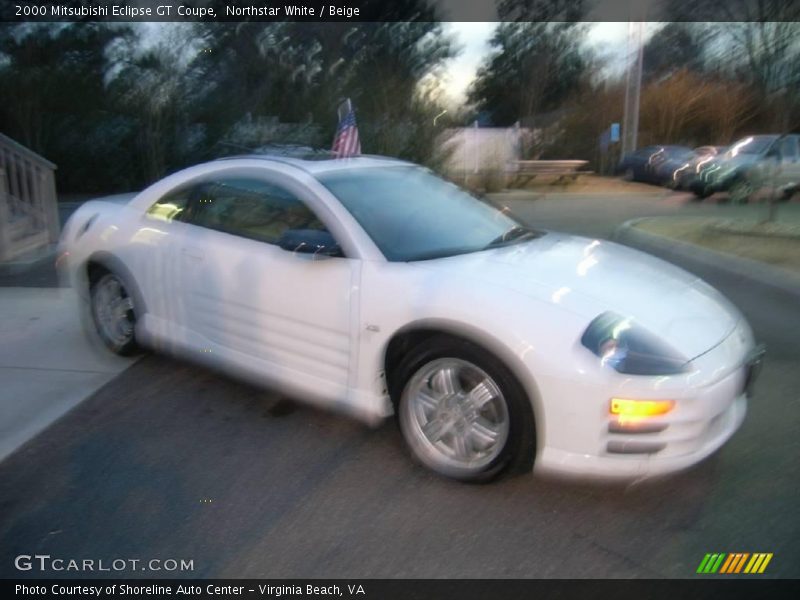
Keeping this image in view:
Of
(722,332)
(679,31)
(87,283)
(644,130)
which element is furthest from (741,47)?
(644,130)

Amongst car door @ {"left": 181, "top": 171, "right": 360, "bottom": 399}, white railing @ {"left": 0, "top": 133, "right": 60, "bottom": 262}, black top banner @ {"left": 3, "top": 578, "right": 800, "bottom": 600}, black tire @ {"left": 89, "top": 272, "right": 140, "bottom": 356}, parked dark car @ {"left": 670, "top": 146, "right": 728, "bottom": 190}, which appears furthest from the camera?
parked dark car @ {"left": 670, "top": 146, "right": 728, "bottom": 190}

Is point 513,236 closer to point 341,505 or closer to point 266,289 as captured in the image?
point 266,289

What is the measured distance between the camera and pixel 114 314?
550cm

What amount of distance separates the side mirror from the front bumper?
1.53 meters

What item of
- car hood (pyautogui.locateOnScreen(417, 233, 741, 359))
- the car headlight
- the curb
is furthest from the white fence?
the car headlight

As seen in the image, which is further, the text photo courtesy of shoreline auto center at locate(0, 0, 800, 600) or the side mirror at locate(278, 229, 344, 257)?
Answer: the side mirror at locate(278, 229, 344, 257)

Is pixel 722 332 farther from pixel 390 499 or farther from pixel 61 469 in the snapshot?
pixel 61 469

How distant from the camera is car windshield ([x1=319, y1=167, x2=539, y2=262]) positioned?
13.4ft

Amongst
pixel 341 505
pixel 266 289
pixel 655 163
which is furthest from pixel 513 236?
pixel 655 163

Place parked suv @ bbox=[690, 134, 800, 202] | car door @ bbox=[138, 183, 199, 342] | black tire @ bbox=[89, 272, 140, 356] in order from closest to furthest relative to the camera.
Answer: car door @ bbox=[138, 183, 199, 342] < black tire @ bbox=[89, 272, 140, 356] < parked suv @ bbox=[690, 134, 800, 202]

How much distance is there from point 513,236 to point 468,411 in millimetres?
1371

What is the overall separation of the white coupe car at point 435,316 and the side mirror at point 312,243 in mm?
11

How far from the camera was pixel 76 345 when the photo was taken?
19.3ft

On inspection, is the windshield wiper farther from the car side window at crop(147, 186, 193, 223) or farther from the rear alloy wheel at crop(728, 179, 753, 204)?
the rear alloy wheel at crop(728, 179, 753, 204)
